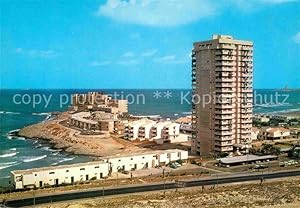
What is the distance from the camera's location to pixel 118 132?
6781 centimetres

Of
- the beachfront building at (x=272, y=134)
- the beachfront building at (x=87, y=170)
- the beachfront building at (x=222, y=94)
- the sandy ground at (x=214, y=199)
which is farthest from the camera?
the beachfront building at (x=272, y=134)

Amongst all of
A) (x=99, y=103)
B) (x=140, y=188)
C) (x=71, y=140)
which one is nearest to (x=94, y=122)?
(x=71, y=140)

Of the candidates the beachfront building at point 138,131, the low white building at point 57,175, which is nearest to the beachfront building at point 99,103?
the beachfront building at point 138,131

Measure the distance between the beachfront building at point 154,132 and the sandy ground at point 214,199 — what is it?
87.8 ft

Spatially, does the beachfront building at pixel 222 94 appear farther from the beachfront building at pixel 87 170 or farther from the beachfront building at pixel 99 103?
the beachfront building at pixel 99 103

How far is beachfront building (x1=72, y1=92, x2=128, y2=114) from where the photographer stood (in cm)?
9006

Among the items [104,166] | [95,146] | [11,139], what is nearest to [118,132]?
[95,146]

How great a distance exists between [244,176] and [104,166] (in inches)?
440

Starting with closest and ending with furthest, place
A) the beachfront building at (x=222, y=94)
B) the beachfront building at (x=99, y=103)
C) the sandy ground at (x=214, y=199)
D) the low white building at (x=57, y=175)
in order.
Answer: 1. the sandy ground at (x=214, y=199)
2. the low white building at (x=57, y=175)
3. the beachfront building at (x=222, y=94)
4. the beachfront building at (x=99, y=103)

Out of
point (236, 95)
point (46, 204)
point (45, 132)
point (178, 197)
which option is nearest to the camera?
point (46, 204)

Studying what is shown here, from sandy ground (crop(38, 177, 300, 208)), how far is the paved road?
1.19 m

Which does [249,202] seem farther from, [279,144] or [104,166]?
[279,144]

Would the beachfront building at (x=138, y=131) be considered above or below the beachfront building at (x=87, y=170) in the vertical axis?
above

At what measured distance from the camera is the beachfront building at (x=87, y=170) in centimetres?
3328
